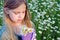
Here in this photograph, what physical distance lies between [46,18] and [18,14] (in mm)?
1636

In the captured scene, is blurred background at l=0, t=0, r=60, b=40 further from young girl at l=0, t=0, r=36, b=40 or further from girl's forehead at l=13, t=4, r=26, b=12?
girl's forehead at l=13, t=4, r=26, b=12

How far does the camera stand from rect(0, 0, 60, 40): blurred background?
11.7ft

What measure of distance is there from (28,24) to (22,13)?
8.1 inches

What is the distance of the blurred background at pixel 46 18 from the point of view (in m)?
3.57

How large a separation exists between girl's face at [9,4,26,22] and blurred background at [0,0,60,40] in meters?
1.15

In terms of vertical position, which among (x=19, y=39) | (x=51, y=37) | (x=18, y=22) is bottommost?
(x=51, y=37)

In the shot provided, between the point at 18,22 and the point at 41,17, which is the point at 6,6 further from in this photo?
the point at 41,17

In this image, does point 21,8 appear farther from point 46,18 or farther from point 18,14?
point 46,18

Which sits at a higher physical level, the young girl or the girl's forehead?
the girl's forehead

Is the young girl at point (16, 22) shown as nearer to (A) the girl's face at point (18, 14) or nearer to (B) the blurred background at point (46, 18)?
(A) the girl's face at point (18, 14)

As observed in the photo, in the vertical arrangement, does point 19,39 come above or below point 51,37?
above

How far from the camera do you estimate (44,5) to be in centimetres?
432

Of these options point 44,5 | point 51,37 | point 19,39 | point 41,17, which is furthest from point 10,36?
point 44,5

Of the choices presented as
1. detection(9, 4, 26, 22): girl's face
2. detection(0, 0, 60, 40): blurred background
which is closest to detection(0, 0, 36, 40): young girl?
detection(9, 4, 26, 22): girl's face
